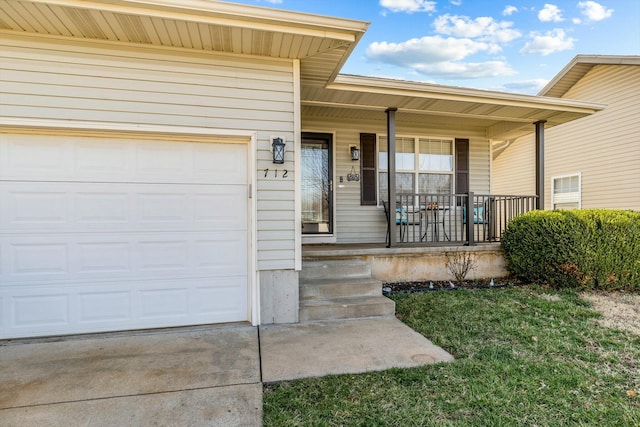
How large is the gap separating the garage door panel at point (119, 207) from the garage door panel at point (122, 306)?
634 millimetres

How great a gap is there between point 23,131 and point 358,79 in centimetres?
400

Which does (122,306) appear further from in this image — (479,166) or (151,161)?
(479,166)

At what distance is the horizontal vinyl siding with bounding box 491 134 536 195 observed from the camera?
9977mm

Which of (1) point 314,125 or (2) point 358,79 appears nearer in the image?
(2) point 358,79

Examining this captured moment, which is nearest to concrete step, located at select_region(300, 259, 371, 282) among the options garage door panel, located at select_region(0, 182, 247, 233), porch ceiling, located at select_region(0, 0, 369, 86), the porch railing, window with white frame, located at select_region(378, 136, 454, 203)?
garage door panel, located at select_region(0, 182, 247, 233)

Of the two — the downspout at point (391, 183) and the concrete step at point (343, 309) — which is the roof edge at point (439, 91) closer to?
the downspout at point (391, 183)

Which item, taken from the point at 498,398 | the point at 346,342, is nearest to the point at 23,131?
the point at 346,342

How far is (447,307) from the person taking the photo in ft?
13.2

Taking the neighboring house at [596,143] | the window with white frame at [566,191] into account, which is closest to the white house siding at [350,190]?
the neighboring house at [596,143]

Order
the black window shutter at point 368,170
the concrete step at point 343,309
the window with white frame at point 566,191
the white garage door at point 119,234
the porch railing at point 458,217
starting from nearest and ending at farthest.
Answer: the white garage door at point 119,234
the concrete step at point 343,309
the porch railing at point 458,217
the black window shutter at point 368,170
the window with white frame at point 566,191

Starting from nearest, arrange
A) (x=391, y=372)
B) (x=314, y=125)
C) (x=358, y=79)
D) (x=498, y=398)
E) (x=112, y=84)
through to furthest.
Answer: (x=498, y=398) → (x=391, y=372) → (x=112, y=84) → (x=358, y=79) → (x=314, y=125)

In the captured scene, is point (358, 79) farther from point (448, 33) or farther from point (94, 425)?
point (448, 33)

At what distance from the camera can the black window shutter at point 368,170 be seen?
20.9 feet

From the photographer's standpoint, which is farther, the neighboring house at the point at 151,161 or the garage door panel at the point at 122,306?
the garage door panel at the point at 122,306
